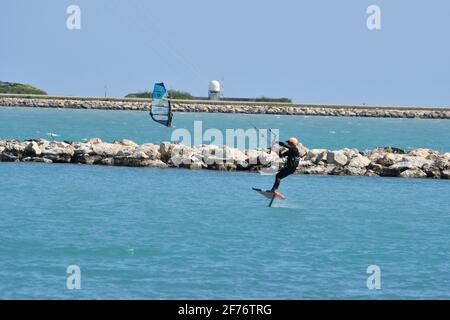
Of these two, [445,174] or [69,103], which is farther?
[69,103]

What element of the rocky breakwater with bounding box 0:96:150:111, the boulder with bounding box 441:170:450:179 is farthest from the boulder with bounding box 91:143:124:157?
the rocky breakwater with bounding box 0:96:150:111

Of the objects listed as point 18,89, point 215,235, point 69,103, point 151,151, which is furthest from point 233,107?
point 215,235

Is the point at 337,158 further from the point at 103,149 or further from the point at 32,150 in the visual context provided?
the point at 32,150

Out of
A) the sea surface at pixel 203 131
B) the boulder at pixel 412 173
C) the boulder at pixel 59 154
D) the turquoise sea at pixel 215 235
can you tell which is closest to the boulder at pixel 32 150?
the boulder at pixel 59 154

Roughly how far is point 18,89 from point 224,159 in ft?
397

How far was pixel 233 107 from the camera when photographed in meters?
117

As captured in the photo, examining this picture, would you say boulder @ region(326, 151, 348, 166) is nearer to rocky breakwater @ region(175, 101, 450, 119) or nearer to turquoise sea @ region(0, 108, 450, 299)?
turquoise sea @ region(0, 108, 450, 299)

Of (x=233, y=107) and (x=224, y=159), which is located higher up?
(x=233, y=107)

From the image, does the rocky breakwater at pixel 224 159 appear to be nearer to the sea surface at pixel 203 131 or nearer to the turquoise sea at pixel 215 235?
the turquoise sea at pixel 215 235

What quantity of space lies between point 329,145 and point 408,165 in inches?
976

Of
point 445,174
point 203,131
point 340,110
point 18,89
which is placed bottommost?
point 445,174

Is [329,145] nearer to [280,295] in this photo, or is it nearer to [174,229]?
[174,229]

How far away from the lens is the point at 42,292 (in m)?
13.6

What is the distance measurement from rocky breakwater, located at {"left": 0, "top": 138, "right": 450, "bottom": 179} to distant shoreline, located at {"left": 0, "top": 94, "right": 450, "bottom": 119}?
3347 inches
